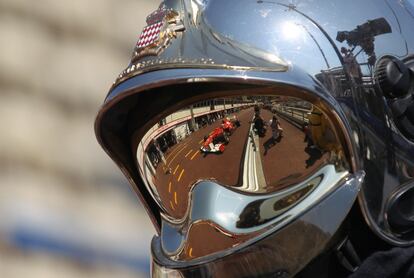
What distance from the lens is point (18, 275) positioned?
215 inches

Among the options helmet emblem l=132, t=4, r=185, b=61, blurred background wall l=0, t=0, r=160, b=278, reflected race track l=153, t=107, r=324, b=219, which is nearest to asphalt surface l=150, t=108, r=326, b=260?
→ reflected race track l=153, t=107, r=324, b=219

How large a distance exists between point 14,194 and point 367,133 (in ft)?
13.1

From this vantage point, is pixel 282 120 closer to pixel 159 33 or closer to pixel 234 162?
pixel 234 162

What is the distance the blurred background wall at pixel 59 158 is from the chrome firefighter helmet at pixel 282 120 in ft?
11.7

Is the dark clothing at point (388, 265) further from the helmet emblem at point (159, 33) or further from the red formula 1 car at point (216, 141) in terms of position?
the helmet emblem at point (159, 33)

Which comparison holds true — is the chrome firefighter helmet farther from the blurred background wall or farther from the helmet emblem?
the blurred background wall

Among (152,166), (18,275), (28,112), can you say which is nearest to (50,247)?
(18,275)

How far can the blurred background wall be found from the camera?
217 inches

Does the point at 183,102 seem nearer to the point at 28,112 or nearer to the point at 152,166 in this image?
the point at 152,166

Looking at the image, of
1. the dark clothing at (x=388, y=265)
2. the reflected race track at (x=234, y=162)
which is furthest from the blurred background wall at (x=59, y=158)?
the dark clothing at (x=388, y=265)

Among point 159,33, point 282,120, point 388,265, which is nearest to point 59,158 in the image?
point 159,33

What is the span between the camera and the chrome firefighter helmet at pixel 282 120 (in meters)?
1.76

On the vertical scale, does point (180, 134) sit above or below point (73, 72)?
below

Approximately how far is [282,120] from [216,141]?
15 centimetres
